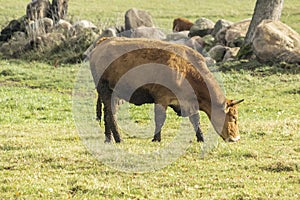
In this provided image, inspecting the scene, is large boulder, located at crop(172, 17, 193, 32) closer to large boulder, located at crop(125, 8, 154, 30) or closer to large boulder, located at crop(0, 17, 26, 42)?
large boulder, located at crop(125, 8, 154, 30)

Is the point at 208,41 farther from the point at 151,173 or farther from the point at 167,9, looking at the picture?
the point at 167,9

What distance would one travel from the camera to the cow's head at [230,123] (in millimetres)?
10812

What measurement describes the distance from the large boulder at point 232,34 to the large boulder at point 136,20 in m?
3.68

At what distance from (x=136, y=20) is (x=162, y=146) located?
57.9 feet

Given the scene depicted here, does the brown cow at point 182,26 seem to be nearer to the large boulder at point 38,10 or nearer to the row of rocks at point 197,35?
the row of rocks at point 197,35

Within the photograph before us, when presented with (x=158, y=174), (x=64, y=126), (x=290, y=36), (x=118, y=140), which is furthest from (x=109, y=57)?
(x=290, y=36)

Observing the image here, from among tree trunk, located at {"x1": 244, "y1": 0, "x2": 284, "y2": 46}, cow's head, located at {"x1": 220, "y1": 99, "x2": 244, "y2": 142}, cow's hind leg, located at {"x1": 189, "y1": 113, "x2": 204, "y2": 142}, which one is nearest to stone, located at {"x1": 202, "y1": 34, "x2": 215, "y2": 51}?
tree trunk, located at {"x1": 244, "y1": 0, "x2": 284, "y2": 46}

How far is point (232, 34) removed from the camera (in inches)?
1006

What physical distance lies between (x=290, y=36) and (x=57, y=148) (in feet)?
43.7

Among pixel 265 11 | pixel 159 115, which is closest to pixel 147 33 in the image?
pixel 265 11

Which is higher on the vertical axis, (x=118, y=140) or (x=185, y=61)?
(x=185, y=61)

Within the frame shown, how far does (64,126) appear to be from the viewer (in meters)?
14.4

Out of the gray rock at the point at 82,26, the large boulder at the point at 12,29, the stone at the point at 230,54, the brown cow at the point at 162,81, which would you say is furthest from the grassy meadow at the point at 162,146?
the large boulder at the point at 12,29

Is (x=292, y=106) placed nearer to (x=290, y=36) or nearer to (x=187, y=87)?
(x=290, y=36)
